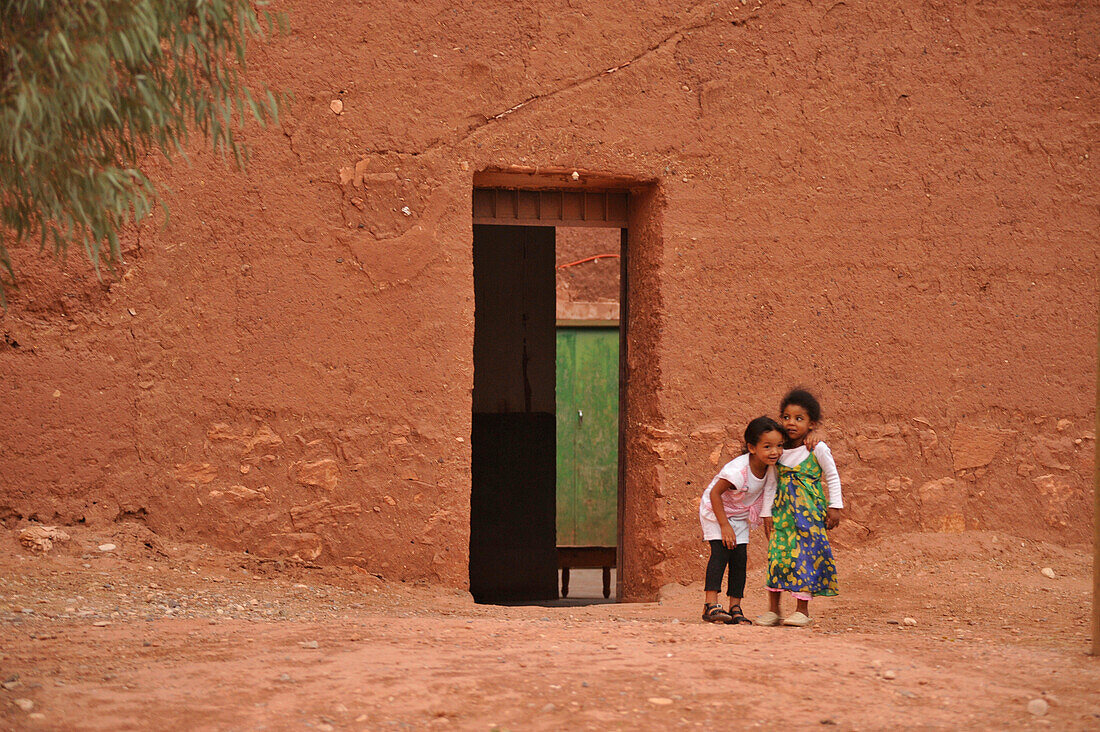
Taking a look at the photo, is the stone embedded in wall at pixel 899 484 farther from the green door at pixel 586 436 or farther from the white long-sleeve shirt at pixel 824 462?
the green door at pixel 586 436

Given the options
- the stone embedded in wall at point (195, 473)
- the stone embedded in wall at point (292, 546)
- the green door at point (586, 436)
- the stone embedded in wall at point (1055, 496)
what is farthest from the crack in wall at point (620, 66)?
the green door at point (586, 436)

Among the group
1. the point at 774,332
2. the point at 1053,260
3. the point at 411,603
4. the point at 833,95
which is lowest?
the point at 411,603

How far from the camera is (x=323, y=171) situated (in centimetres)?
514

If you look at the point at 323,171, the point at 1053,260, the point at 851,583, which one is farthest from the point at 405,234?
the point at 1053,260

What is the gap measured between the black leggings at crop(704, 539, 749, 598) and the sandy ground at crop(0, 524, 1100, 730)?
0.24 metres

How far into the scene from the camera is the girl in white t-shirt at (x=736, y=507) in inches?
181

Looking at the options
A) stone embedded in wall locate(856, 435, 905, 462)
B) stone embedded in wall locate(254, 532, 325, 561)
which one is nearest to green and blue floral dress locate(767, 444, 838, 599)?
stone embedded in wall locate(856, 435, 905, 462)

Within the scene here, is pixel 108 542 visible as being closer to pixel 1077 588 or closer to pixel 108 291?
pixel 108 291

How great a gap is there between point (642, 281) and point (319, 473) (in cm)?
197

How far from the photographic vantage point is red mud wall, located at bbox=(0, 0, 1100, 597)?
16.5 ft

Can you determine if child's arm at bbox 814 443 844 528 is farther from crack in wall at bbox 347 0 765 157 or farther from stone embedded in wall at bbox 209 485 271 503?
stone embedded in wall at bbox 209 485 271 503

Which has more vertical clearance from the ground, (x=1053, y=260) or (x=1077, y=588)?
(x=1053, y=260)

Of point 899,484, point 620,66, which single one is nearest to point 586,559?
point 899,484

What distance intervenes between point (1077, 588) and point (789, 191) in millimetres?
2550
